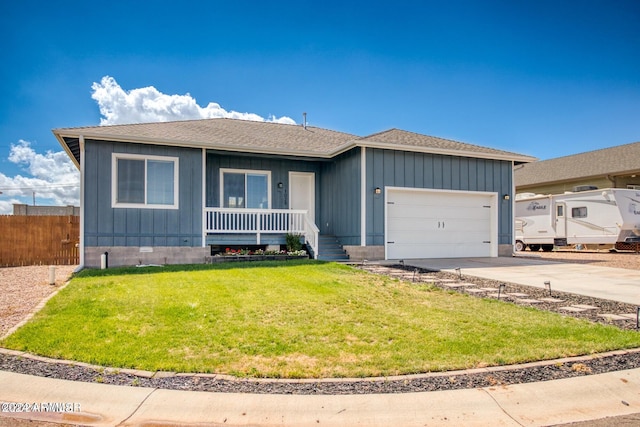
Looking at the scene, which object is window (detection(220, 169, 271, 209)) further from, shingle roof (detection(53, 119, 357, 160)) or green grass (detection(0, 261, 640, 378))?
green grass (detection(0, 261, 640, 378))

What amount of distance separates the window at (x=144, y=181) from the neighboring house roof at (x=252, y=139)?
1.89 feet

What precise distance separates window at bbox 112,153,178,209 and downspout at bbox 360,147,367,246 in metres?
5.49

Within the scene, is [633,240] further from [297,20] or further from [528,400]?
[528,400]

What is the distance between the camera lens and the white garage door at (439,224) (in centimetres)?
1212

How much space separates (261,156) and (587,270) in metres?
9.88

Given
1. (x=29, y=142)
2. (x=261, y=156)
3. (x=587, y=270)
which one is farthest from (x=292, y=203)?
(x=29, y=142)

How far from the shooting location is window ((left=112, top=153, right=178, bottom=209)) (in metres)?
10.7

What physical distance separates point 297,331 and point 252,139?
30.7 ft

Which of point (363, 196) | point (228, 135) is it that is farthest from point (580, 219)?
point (228, 135)

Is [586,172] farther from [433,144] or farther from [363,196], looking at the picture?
[363,196]

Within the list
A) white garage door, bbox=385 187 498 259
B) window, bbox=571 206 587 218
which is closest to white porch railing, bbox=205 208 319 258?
white garage door, bbox=385 187 498 259

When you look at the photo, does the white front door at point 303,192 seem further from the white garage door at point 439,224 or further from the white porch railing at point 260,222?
the white garage door at point 439,224

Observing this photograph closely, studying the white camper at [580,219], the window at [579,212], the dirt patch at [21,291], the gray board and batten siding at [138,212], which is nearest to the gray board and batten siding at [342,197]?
the gray board and batten siding at [138,212]

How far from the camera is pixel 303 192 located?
13820 mm
